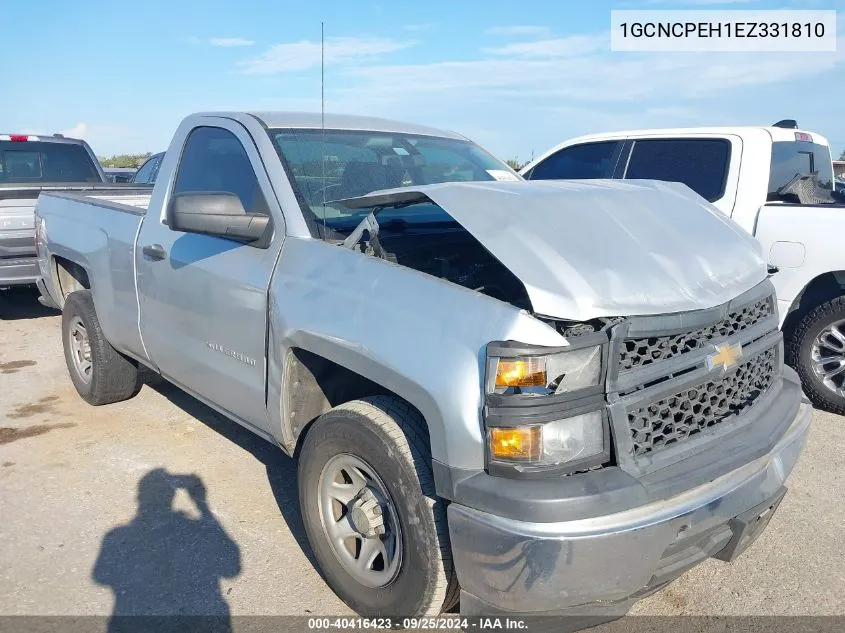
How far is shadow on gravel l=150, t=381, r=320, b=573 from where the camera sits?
137 inches

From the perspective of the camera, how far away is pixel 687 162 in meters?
5.63

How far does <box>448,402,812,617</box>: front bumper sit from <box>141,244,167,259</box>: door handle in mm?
2378

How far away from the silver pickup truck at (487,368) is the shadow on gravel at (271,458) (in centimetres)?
56

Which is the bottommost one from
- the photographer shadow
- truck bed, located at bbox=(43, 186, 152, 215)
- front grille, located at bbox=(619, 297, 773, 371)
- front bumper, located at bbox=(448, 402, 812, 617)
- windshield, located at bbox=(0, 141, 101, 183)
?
the photographer shadow

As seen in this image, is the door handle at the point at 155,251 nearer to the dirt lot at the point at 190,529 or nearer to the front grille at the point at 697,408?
the dirt lot at the point at 190,529

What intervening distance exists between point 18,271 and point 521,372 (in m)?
6.78

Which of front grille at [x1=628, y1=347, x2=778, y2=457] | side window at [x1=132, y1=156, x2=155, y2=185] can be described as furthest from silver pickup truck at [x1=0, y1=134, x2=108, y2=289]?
front grille at [x1=628, y1=347, x2=778, y2=457]

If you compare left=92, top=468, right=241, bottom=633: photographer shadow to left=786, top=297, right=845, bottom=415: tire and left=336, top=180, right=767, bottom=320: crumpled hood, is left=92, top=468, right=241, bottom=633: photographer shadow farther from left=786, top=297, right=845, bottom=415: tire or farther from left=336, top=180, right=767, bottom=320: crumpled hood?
left=786, top=297, right=845, bottom=415: tire

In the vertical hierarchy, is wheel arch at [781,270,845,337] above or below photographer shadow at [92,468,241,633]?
above

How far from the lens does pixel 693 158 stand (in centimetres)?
560

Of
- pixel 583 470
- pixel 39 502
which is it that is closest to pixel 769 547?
pixel 583 470

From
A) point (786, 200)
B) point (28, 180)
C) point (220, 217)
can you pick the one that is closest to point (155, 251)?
point (220, 217)

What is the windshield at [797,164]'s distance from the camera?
535 cm

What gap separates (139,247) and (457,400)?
2.63 m
